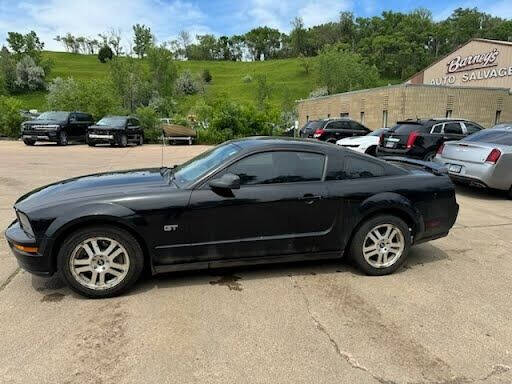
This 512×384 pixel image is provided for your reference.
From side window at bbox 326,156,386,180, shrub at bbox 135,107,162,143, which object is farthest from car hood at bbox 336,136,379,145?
shrub at bbox 135,107,162,143

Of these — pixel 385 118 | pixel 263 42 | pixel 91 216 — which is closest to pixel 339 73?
pixel 385 118

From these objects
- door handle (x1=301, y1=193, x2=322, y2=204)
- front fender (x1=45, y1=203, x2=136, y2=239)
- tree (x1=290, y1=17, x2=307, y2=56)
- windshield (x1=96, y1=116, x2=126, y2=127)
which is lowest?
front fender (x1=45, y1=203, x2=136, y2=239)

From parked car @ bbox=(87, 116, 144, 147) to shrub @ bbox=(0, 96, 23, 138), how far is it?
6805 millimetres

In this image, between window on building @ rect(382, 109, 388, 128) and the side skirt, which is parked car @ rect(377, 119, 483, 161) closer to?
the side skirt

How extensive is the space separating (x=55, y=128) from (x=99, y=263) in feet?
63.8

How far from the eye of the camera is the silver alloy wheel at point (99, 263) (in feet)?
12.4

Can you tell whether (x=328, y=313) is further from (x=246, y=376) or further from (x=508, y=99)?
(x=508, y=99)

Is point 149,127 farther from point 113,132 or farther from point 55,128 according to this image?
point 55,128

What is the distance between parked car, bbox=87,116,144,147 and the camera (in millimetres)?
21344

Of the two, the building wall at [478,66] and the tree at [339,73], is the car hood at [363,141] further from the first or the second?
the tree at [339,73]

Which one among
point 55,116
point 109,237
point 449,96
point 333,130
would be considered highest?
point 449,96

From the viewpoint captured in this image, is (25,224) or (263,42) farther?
(263,42)

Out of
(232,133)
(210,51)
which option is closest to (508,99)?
(232,133)

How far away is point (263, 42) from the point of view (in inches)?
5054
